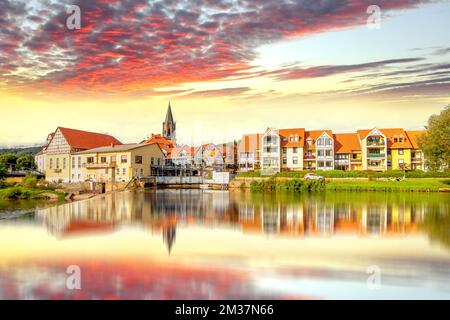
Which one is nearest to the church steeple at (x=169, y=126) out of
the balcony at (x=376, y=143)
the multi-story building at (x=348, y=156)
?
the multi-story building at (x=348, y=156)

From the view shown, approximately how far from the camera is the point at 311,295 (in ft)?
20.6

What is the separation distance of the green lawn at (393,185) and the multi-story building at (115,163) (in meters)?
21.5

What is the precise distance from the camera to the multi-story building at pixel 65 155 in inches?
1807

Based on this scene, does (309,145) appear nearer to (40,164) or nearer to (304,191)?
(304,191)

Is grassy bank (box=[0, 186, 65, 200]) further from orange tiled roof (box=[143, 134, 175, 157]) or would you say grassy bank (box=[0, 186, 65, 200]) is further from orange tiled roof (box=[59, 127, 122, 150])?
orange tiled roof (box=[143, 134, 175, 157])

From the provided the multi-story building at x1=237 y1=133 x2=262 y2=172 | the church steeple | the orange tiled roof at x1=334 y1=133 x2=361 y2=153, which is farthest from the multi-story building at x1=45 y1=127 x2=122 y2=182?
the church steeple

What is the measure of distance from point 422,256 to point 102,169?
39.9 m

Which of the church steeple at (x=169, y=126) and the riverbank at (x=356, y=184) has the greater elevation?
the church steeple at (x=169, y=126)

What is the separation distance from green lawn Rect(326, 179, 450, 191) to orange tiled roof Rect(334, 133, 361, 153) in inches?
504

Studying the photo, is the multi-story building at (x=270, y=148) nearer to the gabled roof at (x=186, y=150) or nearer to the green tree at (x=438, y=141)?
the gabled roof at (x=186, y=150)

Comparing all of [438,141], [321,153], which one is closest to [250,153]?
[321,153]

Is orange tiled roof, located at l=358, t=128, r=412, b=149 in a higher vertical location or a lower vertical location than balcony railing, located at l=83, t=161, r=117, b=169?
higher

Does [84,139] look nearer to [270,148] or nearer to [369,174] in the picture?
[270,148]

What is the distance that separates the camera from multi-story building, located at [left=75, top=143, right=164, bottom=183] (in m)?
43.2
